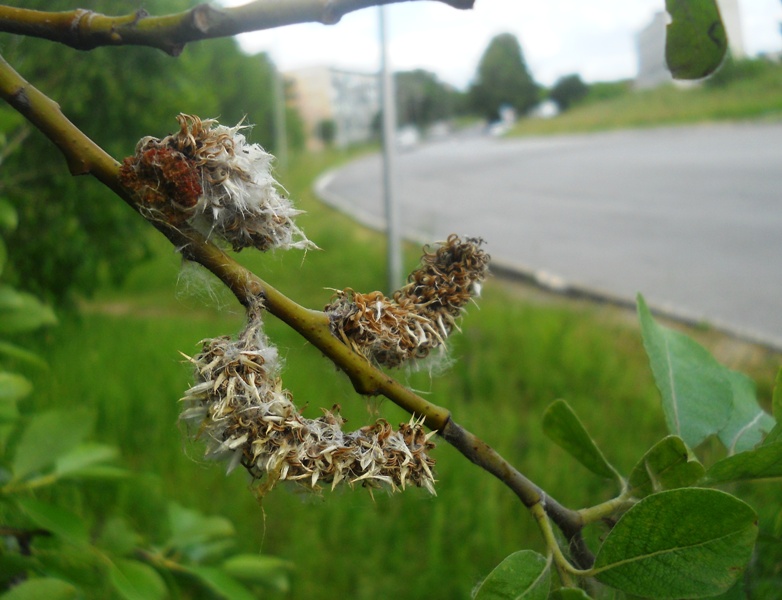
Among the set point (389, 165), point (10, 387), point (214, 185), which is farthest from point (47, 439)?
point (389, 165)

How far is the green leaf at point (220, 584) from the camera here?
90cm

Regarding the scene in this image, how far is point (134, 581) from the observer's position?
77cm

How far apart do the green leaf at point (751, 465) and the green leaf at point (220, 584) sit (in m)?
0.63

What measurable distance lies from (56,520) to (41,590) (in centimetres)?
11

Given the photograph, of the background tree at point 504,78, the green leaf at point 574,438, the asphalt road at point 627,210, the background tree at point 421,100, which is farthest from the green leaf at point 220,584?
the background tree at point 421,100

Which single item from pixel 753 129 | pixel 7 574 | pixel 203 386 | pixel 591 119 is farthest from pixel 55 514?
pixel 753 129

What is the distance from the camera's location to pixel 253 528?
220 centimetres

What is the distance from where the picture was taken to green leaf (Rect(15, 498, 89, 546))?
0.74 meters

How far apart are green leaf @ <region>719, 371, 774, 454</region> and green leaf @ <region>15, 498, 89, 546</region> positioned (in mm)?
634

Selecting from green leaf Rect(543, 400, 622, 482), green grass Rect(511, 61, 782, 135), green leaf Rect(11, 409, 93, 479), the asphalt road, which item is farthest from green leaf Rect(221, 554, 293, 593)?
green grass Rect(511, 61, 782, 135)

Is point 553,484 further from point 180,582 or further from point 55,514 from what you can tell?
point 55,514

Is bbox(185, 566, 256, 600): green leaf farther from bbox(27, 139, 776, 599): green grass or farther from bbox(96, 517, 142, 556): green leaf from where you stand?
bbox(27, 139, 776, 599): green grass

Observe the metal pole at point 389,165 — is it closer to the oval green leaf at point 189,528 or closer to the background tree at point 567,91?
the background tree at point 567,91

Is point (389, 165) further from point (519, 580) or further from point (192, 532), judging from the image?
point (519, 580)
